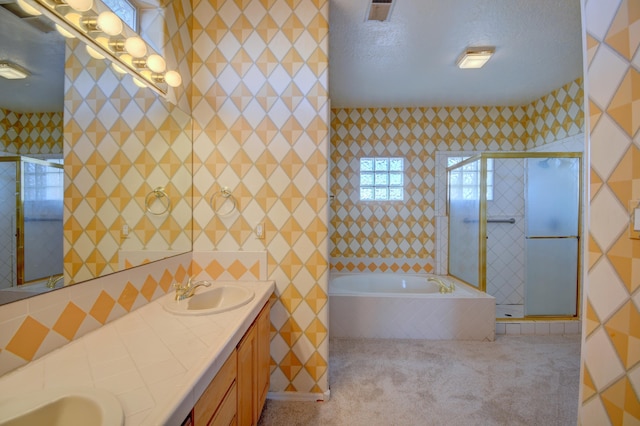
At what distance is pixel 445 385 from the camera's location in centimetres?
199

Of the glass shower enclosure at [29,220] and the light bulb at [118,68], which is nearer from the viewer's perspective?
the glass shower enclosure at [29,220]

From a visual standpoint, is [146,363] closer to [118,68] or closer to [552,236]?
[118,68]

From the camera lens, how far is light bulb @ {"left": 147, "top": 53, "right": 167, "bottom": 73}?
1408 mm

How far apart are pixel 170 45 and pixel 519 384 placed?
3.45 meters

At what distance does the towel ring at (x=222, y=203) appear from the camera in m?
1.85

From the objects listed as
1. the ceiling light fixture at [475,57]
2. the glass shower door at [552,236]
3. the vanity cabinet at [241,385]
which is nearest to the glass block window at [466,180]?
the glass shower door at [552,236]

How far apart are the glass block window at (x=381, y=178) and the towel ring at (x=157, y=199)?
267 centimetres

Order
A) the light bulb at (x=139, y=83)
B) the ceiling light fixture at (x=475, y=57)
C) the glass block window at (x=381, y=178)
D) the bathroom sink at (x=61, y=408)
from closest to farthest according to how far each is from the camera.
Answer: the bathroom sink at (x=61, y=408) < the light bulb at (x=139, y=83) < the ceiling light fixture at (x=475, y=57) < the glass block window at (x=381, y=178)

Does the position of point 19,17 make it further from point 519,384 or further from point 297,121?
point 519,384

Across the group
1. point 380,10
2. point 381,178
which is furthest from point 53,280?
point 381,178

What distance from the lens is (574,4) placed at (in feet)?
6.17

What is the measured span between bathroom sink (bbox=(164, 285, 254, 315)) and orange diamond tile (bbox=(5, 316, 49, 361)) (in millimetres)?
501

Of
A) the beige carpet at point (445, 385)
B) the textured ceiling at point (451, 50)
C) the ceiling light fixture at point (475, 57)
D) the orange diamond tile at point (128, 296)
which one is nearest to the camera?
the orange diamond tile at point (128, 296)

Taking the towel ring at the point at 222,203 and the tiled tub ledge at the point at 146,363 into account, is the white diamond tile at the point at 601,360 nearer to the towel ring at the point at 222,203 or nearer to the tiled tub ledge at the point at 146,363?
the tiled tub ledge at the point at 146,363
